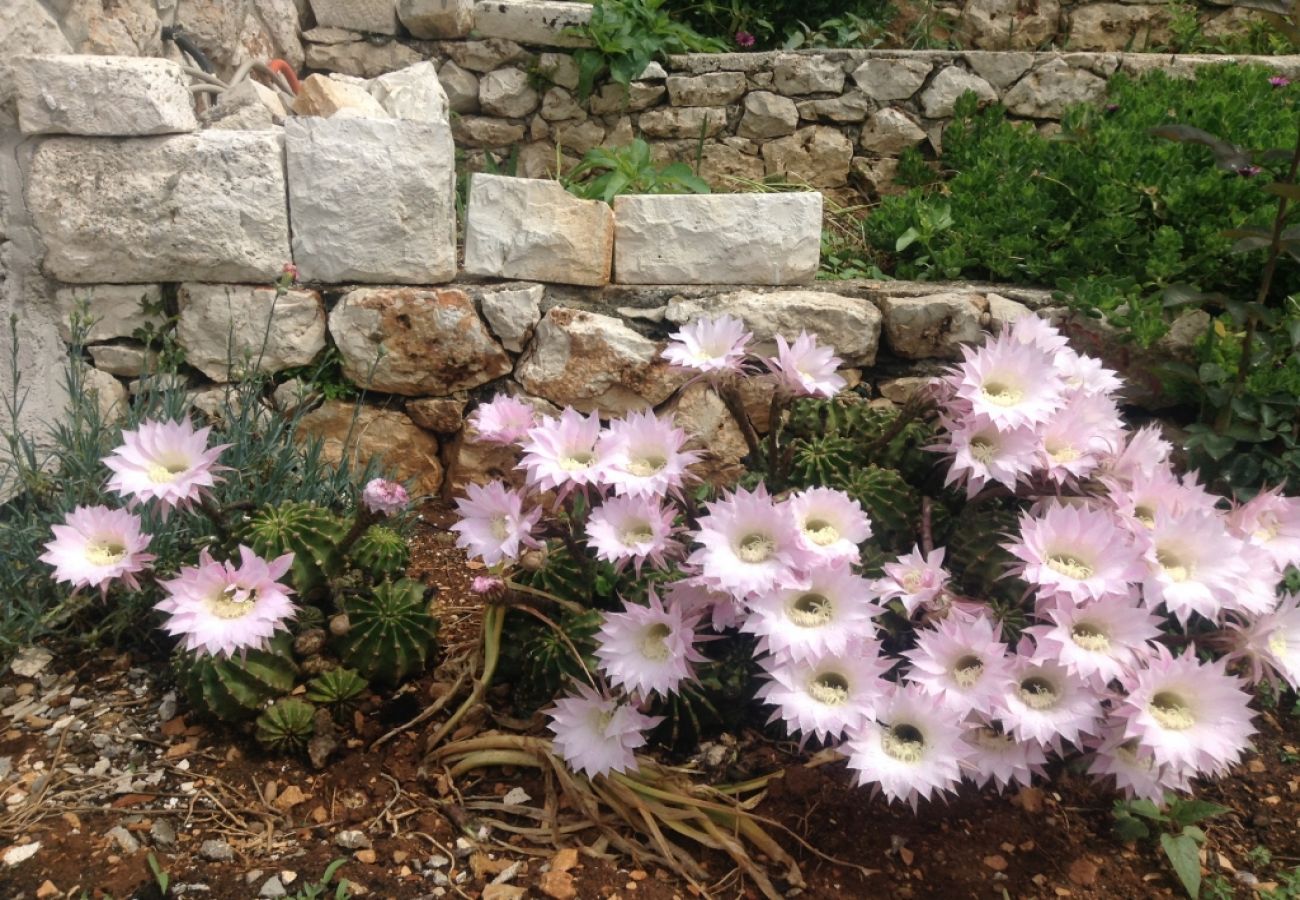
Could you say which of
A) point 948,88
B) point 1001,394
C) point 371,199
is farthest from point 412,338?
point 948,88

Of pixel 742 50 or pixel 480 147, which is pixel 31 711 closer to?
pixel 480 147

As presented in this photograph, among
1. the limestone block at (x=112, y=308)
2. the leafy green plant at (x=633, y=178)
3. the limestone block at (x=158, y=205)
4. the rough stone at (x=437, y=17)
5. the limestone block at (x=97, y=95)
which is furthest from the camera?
the rough stone at (x=437, y=17)

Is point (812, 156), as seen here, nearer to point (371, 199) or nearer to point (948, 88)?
point (948, 88)

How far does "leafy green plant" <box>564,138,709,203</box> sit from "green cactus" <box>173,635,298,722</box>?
173 cm

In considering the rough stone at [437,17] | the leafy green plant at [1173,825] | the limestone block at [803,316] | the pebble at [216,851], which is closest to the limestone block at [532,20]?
the rough stone at [437,17]

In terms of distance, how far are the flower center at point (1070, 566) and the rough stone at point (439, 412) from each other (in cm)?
187

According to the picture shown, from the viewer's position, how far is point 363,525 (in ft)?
5.90

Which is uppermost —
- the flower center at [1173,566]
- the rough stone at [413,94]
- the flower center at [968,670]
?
the rough stone at [413,94]

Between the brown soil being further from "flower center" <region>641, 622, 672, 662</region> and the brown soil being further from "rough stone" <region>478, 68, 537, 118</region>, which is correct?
"rough stone" <region>478, 68, 537, 118</region>

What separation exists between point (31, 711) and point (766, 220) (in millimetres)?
2184

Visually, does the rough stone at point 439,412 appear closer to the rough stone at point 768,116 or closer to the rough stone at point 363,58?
the rough stone at point 363,58

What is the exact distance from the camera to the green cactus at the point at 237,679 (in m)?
1.75

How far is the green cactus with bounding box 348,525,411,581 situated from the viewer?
1.95 metres

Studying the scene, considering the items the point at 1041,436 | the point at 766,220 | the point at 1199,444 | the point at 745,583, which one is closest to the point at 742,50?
the point at 766,220
